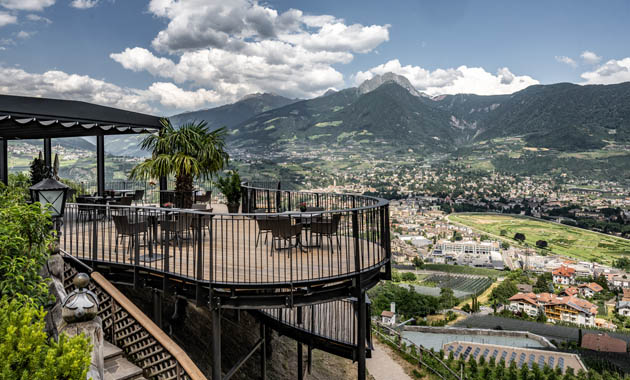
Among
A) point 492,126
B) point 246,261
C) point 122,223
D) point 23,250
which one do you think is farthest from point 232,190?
point 492,126

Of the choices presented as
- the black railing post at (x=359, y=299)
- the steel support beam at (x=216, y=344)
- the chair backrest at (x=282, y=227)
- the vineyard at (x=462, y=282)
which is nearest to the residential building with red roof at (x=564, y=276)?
the vineyard at (x=462, y=282)

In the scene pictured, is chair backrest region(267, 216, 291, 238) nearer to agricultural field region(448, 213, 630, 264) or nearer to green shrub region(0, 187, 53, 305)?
green shrub region(0, 187, 53, 305)

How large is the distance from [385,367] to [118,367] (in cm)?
953

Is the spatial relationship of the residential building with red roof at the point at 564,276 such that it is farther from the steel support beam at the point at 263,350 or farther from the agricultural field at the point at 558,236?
the steel support beam at the point at 263,350

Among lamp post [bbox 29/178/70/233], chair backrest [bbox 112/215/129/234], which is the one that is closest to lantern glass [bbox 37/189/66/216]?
lamp post [bbox 29/178/70/233]

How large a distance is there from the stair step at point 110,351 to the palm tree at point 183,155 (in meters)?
6.48

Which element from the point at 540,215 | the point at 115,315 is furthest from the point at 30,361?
the point at 540,215

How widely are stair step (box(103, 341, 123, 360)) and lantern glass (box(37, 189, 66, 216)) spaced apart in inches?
79.1

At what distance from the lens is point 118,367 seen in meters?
4.82

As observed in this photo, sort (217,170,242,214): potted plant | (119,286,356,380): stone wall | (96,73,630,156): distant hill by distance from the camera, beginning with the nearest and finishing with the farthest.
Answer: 1. (119,286,356,380): stone wall
2. (217,170,242,214): potted plant
3. (96,73,630,156): distant hill

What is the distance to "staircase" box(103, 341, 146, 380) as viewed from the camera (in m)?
4.61

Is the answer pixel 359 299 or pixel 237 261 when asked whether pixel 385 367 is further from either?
pixel 237 261

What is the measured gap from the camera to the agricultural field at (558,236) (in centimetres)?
8775

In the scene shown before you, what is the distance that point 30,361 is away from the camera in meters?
2.28
